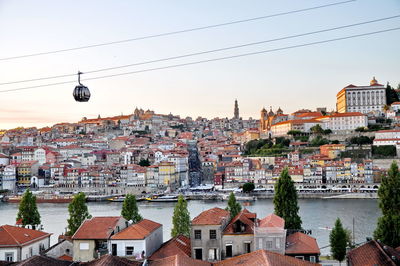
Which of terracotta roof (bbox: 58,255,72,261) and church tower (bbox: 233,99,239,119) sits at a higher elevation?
church tower (bbox: 233,99,239,119)

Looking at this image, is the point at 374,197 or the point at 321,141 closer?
the point at 374,197

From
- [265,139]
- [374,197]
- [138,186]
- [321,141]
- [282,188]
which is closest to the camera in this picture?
[282,188]

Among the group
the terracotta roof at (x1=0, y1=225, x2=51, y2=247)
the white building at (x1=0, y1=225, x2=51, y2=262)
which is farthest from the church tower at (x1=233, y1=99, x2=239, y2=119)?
the terracotta roof at (x1=0, y1=225, x2=51, y2=247)

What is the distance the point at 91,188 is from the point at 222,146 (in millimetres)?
15060

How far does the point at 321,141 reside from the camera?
4012 cm

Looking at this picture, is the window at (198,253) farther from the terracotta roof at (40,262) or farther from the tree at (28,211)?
the tree at (28,211)

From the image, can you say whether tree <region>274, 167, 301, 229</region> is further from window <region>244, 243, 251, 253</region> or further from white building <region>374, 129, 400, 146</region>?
white building <region>374, 129, 400, 146</region>

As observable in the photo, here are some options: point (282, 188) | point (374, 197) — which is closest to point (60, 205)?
point (374, 197)

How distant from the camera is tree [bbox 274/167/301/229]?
1145 cm

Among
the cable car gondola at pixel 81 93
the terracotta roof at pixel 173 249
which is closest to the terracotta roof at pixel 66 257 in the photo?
the terracotta roof at pixel 173 249

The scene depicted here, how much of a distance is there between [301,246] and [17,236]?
4737 mm

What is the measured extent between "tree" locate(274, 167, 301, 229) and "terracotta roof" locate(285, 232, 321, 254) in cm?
353

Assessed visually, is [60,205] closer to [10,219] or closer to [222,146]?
[10,219]

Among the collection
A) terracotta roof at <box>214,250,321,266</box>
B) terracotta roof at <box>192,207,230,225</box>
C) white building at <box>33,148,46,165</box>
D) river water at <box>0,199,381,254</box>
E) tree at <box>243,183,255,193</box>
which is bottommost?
river water at <box>0,199,381,254</box>
